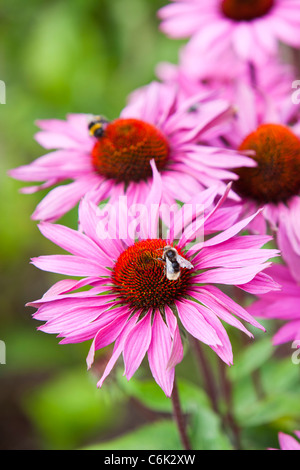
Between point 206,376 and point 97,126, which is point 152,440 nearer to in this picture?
point 206,376

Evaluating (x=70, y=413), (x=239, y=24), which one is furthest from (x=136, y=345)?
(x=70, y=413)

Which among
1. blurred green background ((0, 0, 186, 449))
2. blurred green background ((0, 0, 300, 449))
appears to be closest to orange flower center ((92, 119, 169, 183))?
blurred green background ((0, 0, 300, 449))

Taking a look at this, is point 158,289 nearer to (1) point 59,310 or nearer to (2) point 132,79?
(1) point 59,310

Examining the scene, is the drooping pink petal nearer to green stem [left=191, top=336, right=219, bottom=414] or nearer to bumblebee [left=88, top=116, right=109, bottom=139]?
green stem [left=191, top=336, right=219, bottom=414]

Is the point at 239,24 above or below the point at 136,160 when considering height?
above

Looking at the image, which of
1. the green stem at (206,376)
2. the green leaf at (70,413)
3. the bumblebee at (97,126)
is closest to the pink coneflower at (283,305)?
the green stem at (206,376)

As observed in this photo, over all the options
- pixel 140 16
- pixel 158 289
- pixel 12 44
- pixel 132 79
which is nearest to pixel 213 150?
pixel 158 289
